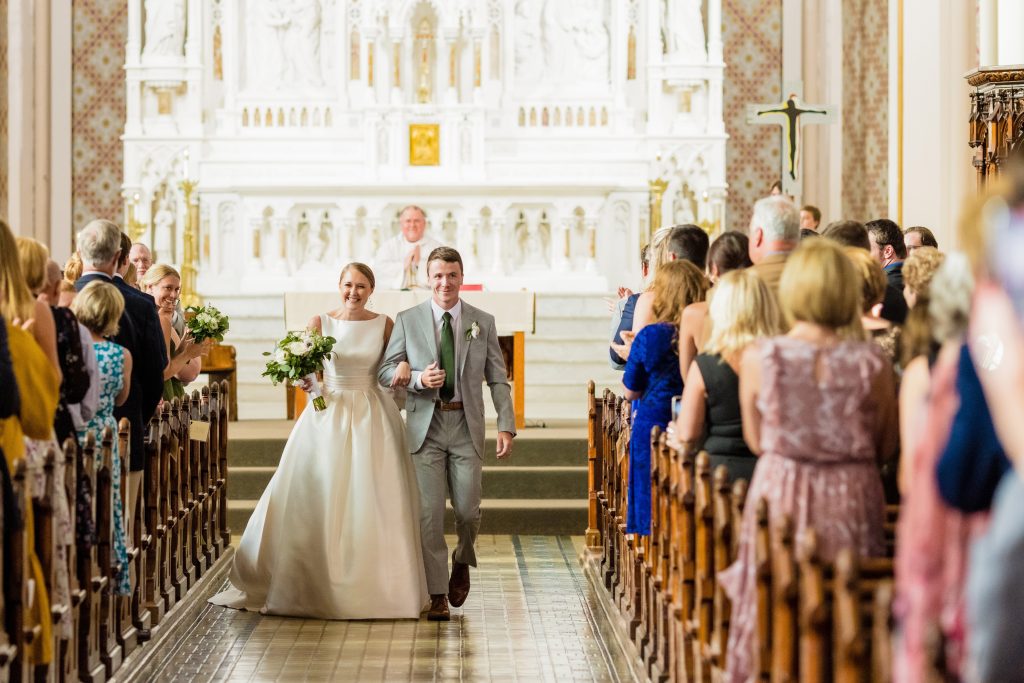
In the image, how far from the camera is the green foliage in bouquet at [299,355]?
718 centimetres

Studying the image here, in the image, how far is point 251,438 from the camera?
1048 centimetres

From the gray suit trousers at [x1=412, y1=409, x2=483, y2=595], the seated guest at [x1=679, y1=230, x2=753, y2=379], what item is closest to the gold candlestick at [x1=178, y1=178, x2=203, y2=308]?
the gray suit trousers at [x1=412, y1=409, x2=483, y2=595]

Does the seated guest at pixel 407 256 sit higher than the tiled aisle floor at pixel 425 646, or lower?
higher

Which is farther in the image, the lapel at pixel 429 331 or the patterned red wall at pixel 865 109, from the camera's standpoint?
the patterned red wall at pixel 865 109

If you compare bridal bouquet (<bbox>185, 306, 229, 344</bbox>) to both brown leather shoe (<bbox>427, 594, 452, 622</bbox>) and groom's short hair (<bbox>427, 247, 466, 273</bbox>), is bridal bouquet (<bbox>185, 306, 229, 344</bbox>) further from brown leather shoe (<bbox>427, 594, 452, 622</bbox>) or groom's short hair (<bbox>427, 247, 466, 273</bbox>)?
brown leather shoe (<bbox>427, 594, 452, 622</bbox>)

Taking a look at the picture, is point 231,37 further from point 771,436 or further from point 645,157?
point 771,436

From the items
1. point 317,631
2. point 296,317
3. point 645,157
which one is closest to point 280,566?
point 317,631

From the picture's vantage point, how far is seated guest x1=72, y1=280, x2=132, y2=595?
609 centimetres

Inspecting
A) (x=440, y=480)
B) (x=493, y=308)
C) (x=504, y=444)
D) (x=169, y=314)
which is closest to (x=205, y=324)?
(x=169, y=314)

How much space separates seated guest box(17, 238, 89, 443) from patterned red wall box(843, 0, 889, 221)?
917cm

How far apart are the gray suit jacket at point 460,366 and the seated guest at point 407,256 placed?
4.29 metres

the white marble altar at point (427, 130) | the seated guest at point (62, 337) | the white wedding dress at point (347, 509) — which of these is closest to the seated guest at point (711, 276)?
the white wedding dress at point (347, 509)

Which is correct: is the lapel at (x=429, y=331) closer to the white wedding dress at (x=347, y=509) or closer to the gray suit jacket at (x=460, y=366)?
the gray suit jacket at (x=460, y=366)

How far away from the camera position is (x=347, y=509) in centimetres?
733
